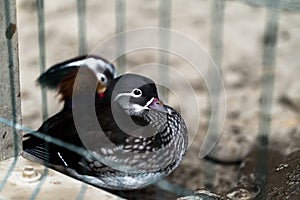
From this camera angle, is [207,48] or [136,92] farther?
[207,48]

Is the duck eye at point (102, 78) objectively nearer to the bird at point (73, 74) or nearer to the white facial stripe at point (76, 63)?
the bird at point (73, 74)

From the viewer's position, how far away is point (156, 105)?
2982 millimetres

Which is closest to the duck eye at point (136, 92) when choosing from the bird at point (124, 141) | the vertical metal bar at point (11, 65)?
the bird at point (124, 141)

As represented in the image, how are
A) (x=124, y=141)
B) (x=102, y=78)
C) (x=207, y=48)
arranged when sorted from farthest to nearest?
(x=207, y=48) → (x=102, y=78) → (x=124, y=141)

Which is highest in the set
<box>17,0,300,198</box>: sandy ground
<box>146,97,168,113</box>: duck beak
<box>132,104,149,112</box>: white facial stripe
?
<box>146,97,168,113</box>: duck beak

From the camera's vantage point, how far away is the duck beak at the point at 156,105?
2973 mm

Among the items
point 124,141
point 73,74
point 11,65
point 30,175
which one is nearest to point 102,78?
point 73,74

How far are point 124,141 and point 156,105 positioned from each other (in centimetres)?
19

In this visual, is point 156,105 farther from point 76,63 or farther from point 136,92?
point 76,63

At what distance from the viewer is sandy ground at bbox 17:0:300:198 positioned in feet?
12.6

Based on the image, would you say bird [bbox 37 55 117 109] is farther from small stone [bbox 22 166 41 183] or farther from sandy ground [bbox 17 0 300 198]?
small stone [bbox 22 166 41 183]

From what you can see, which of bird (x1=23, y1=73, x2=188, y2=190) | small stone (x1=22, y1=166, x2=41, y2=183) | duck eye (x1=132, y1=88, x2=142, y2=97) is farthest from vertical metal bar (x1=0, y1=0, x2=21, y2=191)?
duck eye (x1=132, y1=88, x2=142, y2=97)

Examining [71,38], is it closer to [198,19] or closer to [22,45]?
[22,45]

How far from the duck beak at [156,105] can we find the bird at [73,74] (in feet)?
3.12
